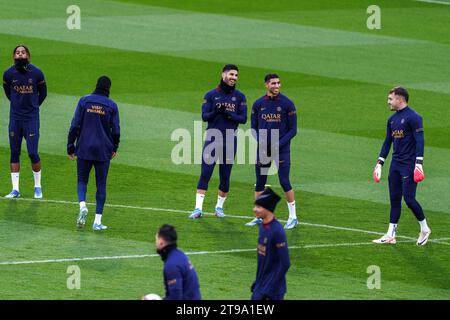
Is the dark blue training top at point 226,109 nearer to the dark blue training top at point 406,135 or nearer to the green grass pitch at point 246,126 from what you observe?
the green grass pitch at point 246,126

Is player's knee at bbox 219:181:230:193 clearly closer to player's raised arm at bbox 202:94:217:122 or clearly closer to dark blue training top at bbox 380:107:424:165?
player's raised arm at bbox 202:94:217:122

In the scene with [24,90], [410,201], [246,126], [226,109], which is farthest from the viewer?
[246,126]

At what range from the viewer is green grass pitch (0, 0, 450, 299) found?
713 inches

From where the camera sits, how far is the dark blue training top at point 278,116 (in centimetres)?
2077

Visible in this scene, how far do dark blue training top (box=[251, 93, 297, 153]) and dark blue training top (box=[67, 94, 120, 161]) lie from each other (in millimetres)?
2547

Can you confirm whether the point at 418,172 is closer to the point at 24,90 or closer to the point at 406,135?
the point at 406,135

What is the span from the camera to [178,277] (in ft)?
42.9

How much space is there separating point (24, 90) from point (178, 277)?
10.2 m

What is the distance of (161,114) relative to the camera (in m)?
30.0

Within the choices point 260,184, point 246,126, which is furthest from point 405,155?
point 246,126

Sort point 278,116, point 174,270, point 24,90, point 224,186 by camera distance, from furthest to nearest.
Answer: point 24,90
point 224,186
point 278,116
point 174,270
